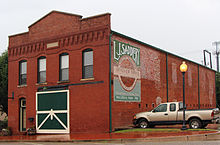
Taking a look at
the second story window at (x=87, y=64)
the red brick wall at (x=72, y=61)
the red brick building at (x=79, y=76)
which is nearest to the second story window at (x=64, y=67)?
the red brick building at (x=79, y=76)

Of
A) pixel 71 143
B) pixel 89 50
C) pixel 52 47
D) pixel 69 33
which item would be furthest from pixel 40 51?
pixel 71 143

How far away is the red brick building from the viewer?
21.6m

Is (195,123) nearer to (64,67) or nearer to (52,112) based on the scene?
(64,67)

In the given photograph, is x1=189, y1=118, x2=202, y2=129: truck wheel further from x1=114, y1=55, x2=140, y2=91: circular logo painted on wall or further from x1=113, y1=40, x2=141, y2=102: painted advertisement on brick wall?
x1=114, y1=55, x2=140, y2=91: circular logo painted on wall

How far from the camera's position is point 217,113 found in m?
19.8

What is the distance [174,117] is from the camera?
20.5m

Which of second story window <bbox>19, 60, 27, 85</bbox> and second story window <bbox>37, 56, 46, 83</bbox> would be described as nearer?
second story window <bbox>37, 56, 46, 83</bbox>

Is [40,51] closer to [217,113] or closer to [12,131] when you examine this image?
[12,131]

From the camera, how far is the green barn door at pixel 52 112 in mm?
23266

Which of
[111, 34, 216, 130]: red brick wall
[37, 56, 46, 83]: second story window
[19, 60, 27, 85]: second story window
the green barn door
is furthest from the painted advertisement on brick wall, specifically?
[19, 60, 27, 85]: second story window

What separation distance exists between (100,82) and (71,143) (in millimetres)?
5453

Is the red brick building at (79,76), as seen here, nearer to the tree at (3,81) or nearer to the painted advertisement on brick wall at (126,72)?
the painted advertisement on brick wall at (126,72)

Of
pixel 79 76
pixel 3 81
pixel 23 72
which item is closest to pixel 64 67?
pixel 79 76

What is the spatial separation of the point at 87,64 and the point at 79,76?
3.50 ft
